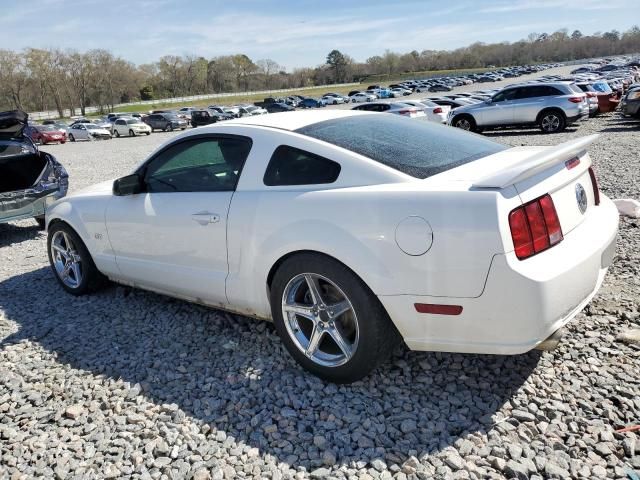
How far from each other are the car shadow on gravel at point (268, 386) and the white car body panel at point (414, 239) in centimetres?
35

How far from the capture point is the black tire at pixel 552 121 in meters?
17.0

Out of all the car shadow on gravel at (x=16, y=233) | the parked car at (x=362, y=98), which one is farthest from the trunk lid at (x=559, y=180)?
the parked car at (x=362, y=98)

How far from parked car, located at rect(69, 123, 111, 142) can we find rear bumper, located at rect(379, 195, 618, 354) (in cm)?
3895

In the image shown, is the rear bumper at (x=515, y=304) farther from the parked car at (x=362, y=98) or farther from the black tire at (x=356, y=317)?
the parked car at (x=362, y=98)

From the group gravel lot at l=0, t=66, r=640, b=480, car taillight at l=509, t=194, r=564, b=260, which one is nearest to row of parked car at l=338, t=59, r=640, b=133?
gravel lot at l=0, t=66, r=640, b=480

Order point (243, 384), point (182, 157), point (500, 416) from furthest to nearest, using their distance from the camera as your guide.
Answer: point (182, 157), point (243, 384), point (500, 416)

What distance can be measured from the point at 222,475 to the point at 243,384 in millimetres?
763

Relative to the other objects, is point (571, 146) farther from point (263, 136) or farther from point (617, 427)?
point (263, 136)

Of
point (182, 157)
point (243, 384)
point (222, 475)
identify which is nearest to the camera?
point (222, 475)

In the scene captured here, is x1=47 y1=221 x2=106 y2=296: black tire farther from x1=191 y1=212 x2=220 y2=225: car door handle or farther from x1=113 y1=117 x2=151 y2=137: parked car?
x1=113 y1=117 x2=151 y2=137: parked car

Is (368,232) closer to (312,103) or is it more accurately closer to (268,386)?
(268,386)

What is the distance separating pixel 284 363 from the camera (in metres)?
3.34

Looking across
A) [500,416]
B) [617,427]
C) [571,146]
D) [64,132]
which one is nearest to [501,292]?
[500,416]

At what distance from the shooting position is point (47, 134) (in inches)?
1374
